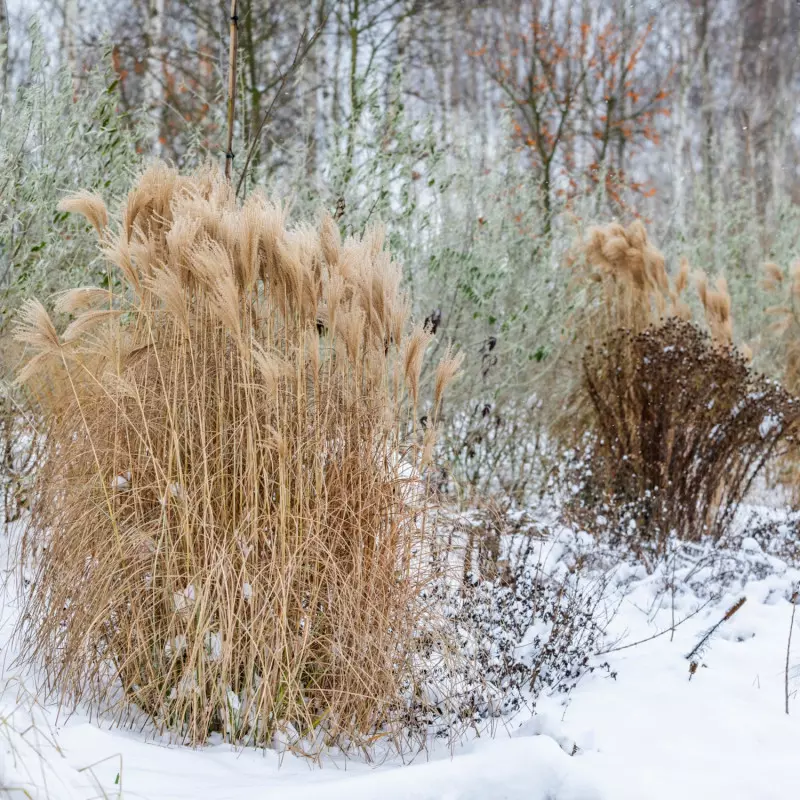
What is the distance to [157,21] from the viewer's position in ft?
35.4

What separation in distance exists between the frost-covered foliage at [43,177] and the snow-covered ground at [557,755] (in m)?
2.01

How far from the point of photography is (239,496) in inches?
113

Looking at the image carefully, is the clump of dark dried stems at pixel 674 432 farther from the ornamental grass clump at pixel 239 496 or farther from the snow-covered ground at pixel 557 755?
the ornamental grass clump at pixel 239 496

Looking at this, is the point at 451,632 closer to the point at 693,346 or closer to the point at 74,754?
→ the point at 74,754

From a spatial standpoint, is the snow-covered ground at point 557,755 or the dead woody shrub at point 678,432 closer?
the snow-covered ground at point 557,755

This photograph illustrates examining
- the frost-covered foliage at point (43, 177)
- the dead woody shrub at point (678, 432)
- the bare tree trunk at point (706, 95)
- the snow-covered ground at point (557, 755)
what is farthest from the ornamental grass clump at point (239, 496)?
the bare tree trunk at point (706, 95)

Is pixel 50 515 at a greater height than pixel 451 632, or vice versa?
pixel 50 515

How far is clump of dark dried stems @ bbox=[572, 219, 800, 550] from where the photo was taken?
5188mm

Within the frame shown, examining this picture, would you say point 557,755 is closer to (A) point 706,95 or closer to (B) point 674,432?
(B) point 674,432

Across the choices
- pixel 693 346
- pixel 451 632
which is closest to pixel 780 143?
pixel 693 346

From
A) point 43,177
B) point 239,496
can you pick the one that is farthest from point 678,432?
point 43,177

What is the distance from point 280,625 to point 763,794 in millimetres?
1512

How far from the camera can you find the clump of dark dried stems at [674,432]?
204 inches

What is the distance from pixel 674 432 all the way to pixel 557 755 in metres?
3.12
